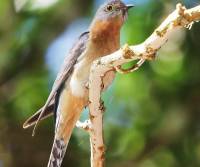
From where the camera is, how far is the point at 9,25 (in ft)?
17.5

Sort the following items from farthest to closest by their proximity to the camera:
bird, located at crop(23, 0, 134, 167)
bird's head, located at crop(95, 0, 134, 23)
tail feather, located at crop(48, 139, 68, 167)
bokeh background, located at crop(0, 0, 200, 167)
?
1. bokeh background, located at crop(0, 0, 200, 167)
2. bird's head, located at crop(95, 0, 134, 23)
3. bird, located at crop(23, 0, 134, 167)
4. tail feather, located at crop(48, 139, 68, 167)

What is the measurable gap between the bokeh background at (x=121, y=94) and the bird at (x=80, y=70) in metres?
0.76

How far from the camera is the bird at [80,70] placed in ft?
12.6

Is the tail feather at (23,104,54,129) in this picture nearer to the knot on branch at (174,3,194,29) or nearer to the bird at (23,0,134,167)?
the bird at (23,0,134,167)

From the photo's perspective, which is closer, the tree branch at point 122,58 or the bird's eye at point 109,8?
the tree branch at point 122,58

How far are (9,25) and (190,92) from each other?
1.52 meters

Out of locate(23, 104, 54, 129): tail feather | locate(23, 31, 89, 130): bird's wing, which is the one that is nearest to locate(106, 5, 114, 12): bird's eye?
locate(23, 31, 89, 130): bird's wing

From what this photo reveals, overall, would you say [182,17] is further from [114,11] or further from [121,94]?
[121,94]

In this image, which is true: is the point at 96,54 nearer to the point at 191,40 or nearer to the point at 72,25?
the point at 191,40

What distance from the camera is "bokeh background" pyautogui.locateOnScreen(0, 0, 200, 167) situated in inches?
197

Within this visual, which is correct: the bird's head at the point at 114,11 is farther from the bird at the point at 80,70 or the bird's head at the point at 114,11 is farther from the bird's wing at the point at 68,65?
the bird's wing at the point at 68,65

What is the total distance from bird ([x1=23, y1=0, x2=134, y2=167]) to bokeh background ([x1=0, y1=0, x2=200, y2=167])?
2.48 ft

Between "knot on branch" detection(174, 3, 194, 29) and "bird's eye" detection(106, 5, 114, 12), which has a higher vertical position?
"bird's eye" detection(106, 5, 114, 12)

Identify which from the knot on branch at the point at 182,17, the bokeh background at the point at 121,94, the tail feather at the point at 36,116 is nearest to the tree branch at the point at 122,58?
the knot on branch at the point at 182,17
